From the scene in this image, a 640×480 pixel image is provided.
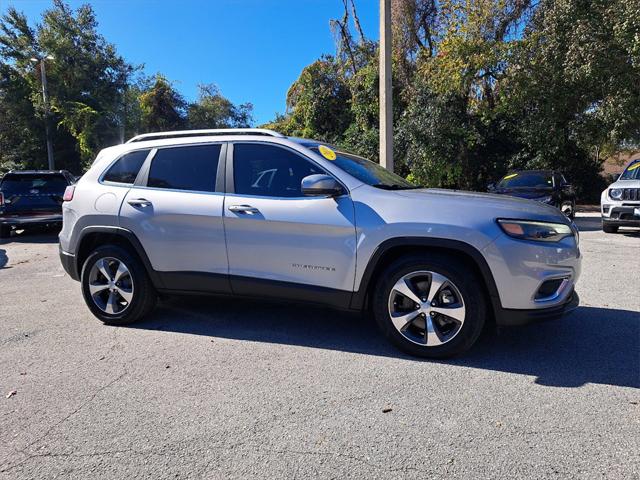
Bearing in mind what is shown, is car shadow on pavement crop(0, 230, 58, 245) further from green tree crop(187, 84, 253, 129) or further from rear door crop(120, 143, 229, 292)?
green tree crop(187, 84, 253, 129)

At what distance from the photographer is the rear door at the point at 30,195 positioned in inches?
444

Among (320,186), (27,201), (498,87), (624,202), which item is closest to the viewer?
(320,186)

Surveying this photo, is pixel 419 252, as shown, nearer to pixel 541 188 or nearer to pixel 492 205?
pixel 492 205

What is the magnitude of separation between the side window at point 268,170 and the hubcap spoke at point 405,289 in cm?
111

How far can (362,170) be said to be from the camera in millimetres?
4176

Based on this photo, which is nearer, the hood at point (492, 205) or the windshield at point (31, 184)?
the hood at point (492, 205)

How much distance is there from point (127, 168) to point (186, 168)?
706 millimetres

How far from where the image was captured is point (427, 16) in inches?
802

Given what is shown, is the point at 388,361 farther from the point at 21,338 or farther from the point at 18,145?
the point at 18,145

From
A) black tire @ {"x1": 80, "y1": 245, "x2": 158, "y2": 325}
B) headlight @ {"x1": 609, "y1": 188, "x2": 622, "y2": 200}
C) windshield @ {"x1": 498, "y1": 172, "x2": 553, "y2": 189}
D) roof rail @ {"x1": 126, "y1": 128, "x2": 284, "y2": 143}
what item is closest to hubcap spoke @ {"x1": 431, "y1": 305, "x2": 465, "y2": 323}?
roof rail @ {"x1": 126, "y1": 128, "x2": 284, "y2": 143}

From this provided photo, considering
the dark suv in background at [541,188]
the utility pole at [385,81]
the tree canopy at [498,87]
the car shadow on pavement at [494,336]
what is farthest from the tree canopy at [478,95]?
the car shadow on pavement at [494,336]

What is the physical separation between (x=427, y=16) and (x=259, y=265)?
1996 cm

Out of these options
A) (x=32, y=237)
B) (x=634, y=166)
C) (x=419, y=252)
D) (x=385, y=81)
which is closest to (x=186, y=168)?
(x=419, y=252)

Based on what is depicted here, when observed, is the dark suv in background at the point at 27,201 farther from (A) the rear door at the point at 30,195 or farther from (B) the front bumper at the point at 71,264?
(B) the front bumper at the point at 71,264
